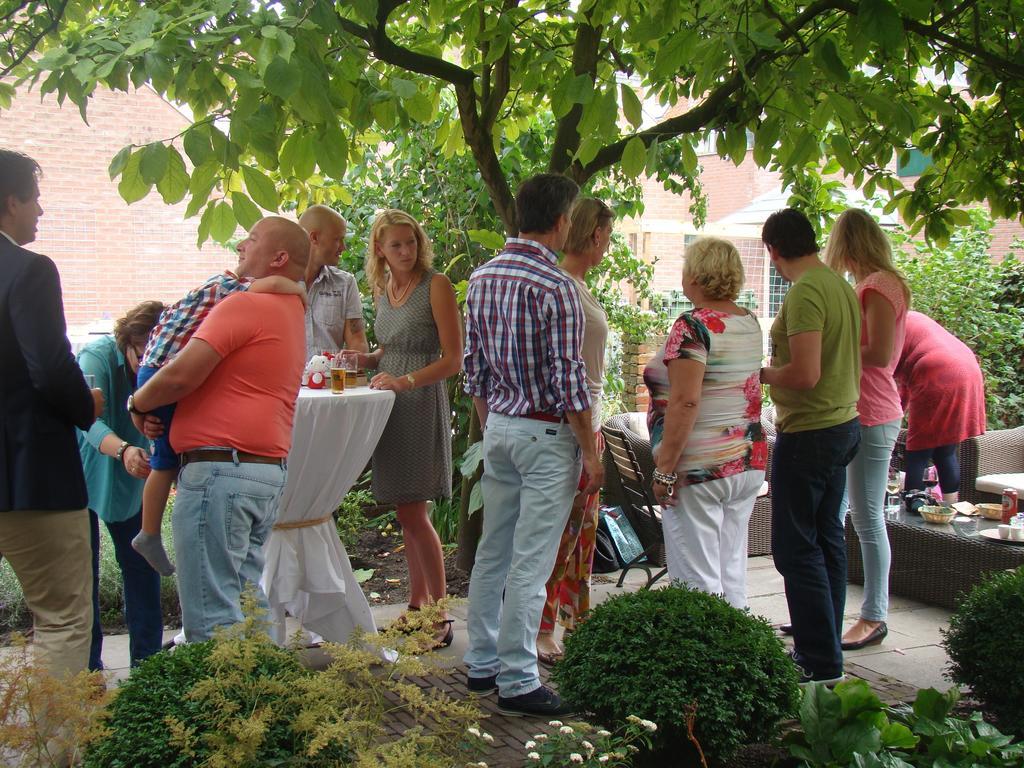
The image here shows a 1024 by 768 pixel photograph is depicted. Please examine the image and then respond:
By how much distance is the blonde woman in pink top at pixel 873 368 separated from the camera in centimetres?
438

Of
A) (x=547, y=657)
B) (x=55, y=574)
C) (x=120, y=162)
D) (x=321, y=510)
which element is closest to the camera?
(x=120, y=162)

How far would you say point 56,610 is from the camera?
310 cm

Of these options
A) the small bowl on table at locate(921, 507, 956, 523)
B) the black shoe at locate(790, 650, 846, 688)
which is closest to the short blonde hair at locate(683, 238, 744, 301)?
the black shoe at locate(790, 650, 846, 688)

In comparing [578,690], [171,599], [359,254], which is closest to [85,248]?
[359,254]

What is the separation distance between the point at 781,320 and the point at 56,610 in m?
2.97

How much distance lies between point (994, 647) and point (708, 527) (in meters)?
1.09

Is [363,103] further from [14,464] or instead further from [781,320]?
[781,320]

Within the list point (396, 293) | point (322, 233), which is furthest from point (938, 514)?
point (322, 233)

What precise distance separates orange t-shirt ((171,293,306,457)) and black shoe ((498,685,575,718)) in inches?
54.4

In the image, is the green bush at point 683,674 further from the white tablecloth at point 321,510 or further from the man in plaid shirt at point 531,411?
the white tablecloth at point 321,510

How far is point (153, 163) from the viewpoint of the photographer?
2338 mm

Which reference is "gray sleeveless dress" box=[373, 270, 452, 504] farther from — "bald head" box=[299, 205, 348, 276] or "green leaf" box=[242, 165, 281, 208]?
"green leaf" box=[242, 165, 281, 208]

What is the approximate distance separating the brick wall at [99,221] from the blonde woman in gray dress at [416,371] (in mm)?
9204

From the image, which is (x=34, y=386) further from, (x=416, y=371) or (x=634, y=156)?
(x=634, y=156)
